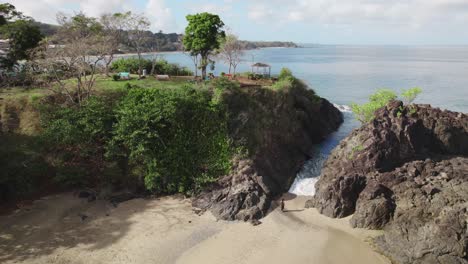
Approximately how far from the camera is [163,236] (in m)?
22.7

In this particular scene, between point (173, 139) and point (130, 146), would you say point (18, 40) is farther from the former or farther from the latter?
point (173, 139)

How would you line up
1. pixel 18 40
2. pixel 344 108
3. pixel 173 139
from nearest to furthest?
1. pixel 173 139
2. pixel 18 40
3. pixel 344 108

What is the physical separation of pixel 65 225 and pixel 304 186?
711 inches

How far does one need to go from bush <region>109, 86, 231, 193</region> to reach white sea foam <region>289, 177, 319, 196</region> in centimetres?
590

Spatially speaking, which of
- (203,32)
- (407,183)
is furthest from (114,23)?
(407,183)

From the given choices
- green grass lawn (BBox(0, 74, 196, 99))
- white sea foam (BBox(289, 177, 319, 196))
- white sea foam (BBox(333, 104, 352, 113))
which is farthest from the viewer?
white sea foam (BBox(333, 104, 352, 113))

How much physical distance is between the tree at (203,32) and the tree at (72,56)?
30.8 feet

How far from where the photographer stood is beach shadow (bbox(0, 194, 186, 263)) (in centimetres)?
2112

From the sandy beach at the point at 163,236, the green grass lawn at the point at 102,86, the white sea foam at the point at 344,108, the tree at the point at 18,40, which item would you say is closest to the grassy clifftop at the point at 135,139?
the green grass lawn at the point at 102,86

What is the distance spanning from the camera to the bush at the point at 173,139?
2745 cm

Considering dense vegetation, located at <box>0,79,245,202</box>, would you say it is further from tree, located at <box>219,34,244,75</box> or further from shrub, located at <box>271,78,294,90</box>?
tree, located at <box>219,34,244,75</box>

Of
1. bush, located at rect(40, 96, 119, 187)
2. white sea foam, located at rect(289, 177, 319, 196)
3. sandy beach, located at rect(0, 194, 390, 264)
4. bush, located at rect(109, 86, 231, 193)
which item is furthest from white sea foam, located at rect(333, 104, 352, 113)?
bush, located at rect(40, 96, 119, 187)

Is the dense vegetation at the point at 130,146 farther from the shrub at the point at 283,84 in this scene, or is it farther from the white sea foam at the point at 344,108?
the white sea foam at the point at 344,108

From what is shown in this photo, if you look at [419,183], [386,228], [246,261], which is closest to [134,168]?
[246,261]
